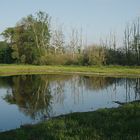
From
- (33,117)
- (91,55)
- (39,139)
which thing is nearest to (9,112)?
(33,117)

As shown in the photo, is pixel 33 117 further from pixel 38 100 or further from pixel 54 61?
pixel 54 61

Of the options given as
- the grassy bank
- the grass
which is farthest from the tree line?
the grass

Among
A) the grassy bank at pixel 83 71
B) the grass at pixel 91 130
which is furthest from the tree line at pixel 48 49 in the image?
the grass at pixel 91 130

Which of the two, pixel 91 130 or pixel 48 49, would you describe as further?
pixel 48 49

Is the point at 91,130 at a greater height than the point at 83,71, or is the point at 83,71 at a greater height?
the point at 91,130

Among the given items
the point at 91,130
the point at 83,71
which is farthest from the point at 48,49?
the point at 91,130

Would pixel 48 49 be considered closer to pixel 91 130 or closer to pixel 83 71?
pixel 83 71

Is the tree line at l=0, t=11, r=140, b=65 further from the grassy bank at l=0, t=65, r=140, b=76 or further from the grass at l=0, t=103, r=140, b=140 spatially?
the grass at l=0, t=103, r=140, b=140

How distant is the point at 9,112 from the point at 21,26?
74.1 metres

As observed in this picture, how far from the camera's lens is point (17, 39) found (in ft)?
297

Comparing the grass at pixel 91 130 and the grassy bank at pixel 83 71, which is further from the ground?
the grass at pixel 91 130

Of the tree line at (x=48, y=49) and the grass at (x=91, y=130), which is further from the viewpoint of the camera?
the tree line at (x=48, y=49)

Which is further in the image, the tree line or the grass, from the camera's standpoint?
the tree line

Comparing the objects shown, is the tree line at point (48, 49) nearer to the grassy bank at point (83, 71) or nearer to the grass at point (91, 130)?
the grassy bank at point (83, 71)
